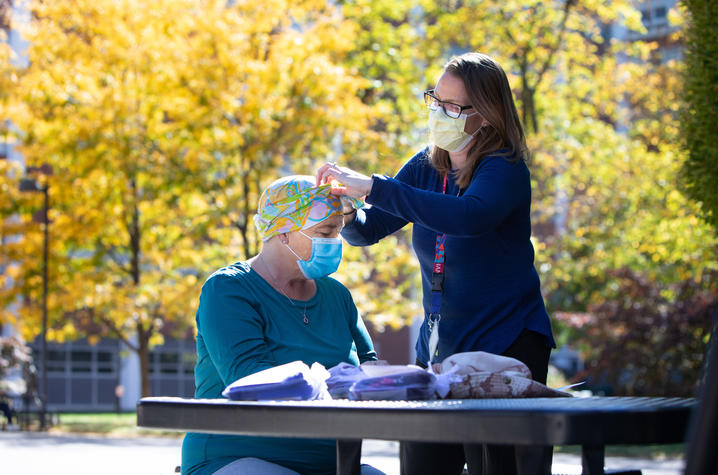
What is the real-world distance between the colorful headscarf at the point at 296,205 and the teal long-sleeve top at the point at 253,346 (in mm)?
219

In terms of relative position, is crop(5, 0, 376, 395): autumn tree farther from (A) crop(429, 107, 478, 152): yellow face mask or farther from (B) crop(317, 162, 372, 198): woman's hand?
(B) crop(317, 162, 372, 198): woman's hand

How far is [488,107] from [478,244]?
47 centimetres

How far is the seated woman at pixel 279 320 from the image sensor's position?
2.73 m

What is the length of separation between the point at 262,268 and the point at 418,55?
741 inches

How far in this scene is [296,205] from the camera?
320 cm

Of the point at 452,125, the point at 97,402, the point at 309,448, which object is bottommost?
the point at 97,402

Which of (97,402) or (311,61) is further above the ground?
(311,61)

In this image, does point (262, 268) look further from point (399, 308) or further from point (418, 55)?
point (418, 55)

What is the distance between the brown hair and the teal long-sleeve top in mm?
706

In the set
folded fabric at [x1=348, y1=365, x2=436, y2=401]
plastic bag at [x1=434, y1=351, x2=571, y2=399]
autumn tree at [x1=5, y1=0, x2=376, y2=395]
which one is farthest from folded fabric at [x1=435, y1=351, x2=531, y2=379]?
autumn tree at [x1=5, y1=0, x2=376, y2=395]

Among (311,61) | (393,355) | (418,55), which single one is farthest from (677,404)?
(393,355)

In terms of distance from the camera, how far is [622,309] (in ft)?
57.9

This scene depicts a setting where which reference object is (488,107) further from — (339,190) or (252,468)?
(252,468)

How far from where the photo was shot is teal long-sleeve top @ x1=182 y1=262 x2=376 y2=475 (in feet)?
8.94
